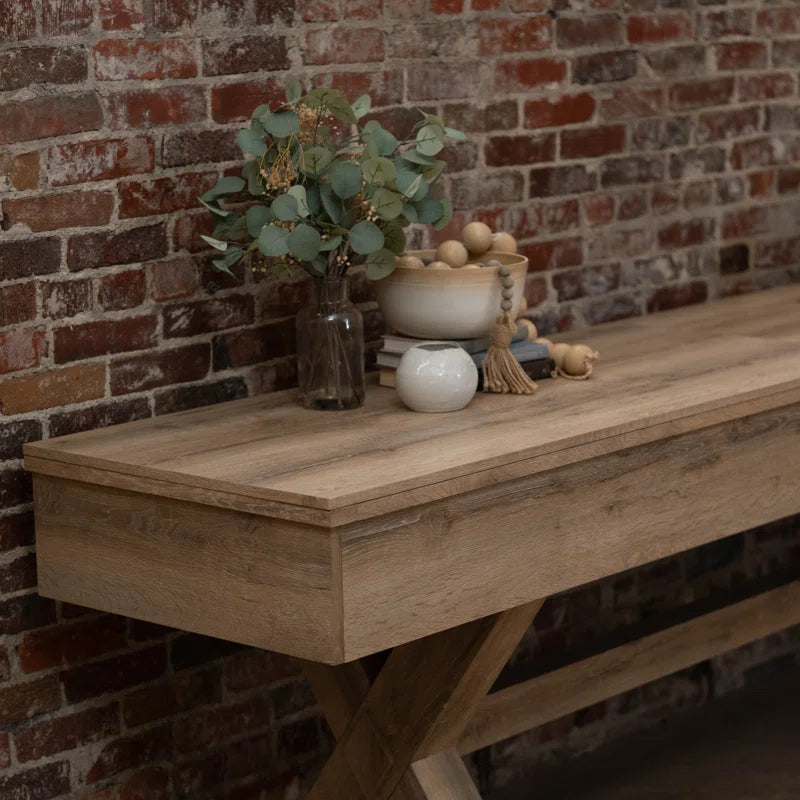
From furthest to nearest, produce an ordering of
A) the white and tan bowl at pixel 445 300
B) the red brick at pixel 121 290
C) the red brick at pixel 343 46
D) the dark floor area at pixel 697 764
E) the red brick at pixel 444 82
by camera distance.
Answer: the dark floor area at pixel 697 764 < the red brick at pixel 444 82 < the red brick at pixel 343 46 < the white and tan bowl at pixel 445 300 < the red brick at pixel 121 290

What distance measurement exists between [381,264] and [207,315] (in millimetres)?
353

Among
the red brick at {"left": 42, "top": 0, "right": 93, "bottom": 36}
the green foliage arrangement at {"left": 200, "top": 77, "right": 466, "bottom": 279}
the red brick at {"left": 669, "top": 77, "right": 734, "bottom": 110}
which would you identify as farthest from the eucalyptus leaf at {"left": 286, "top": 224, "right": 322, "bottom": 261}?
the red brick at {"left": 669, "top": 77, "right": 734, "bottom": 110}

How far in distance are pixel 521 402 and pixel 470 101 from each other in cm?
80

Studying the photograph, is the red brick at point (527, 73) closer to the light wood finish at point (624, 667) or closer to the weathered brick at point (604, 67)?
the weathered brick at point (604, 67)

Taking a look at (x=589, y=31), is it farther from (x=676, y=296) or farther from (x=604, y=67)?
(x=676, y=296)

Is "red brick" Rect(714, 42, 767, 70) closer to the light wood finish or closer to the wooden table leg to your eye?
the light wood finish

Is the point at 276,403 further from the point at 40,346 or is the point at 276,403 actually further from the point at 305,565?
the point at 305,565

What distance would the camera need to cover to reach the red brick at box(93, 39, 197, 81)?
2.52m

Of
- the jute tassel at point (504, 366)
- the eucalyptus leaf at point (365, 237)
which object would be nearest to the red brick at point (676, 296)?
the jute tassel at point (504, 366)

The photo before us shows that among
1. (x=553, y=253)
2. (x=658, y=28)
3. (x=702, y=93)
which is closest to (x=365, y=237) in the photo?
(x=553, y=253)

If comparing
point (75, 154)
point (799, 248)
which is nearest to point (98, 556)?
point (75, 154)

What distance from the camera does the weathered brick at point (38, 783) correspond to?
8.46 ft

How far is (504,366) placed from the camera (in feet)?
8.82

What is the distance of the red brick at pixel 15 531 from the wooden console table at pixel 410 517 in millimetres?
65
